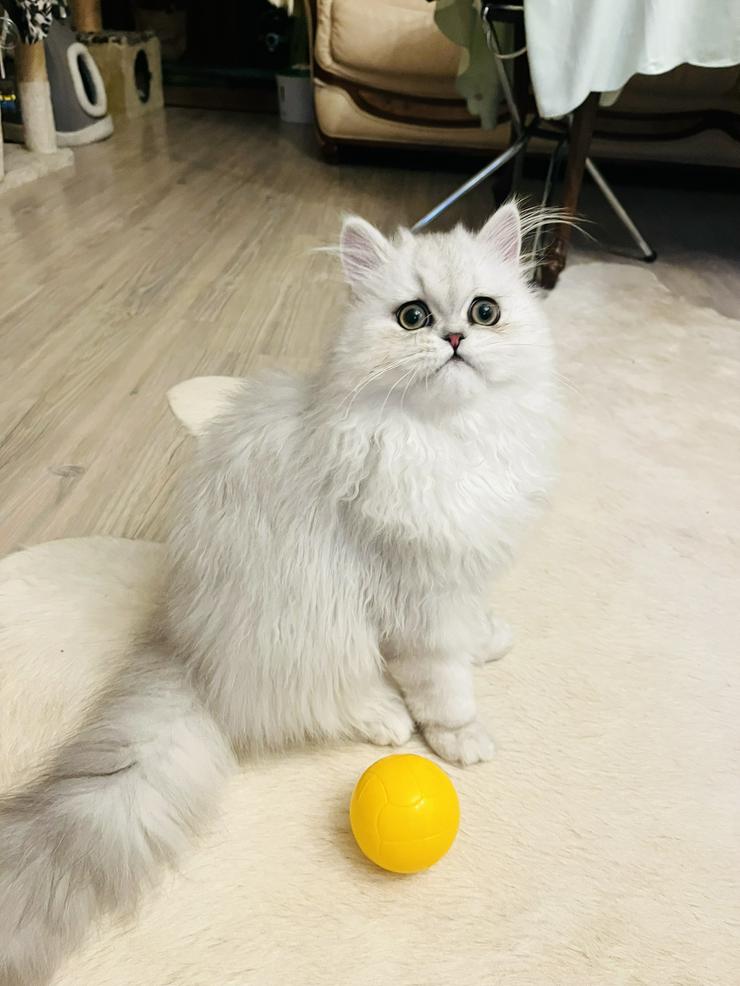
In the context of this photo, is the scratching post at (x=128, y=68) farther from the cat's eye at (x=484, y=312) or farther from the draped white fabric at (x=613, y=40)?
the cat's eye at (x=484, y=312)

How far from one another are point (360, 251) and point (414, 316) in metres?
0.11

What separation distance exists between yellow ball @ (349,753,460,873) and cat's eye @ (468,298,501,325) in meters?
0.48

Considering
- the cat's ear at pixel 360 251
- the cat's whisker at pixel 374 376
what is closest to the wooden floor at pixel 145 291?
the cat's ear at pixel 360 251

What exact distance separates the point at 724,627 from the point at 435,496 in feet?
1.93

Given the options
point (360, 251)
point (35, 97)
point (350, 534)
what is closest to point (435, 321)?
point (360, 251)

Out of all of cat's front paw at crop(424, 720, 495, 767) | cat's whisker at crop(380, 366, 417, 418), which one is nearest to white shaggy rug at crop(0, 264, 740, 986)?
cat's front paw at crop(424, 720, 495, 767)

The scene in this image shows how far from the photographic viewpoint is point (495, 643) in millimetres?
1061

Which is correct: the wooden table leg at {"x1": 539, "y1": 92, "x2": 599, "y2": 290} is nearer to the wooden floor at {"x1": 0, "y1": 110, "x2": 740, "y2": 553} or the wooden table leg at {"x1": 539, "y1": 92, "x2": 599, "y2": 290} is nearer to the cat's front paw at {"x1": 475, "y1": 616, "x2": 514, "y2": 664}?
the wooden floor at {"x1": 0, "y1": 110, "x2": 740, "y2": 553}

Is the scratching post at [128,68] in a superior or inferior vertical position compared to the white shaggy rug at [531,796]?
superior

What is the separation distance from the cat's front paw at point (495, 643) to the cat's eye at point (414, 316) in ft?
1.46

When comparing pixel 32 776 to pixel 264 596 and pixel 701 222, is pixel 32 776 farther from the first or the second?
pixel 701 222

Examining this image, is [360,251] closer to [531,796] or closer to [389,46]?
[531,796]

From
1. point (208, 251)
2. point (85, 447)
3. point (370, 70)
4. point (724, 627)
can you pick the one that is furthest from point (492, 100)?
point (724, 627)

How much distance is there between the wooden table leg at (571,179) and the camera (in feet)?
6.86
